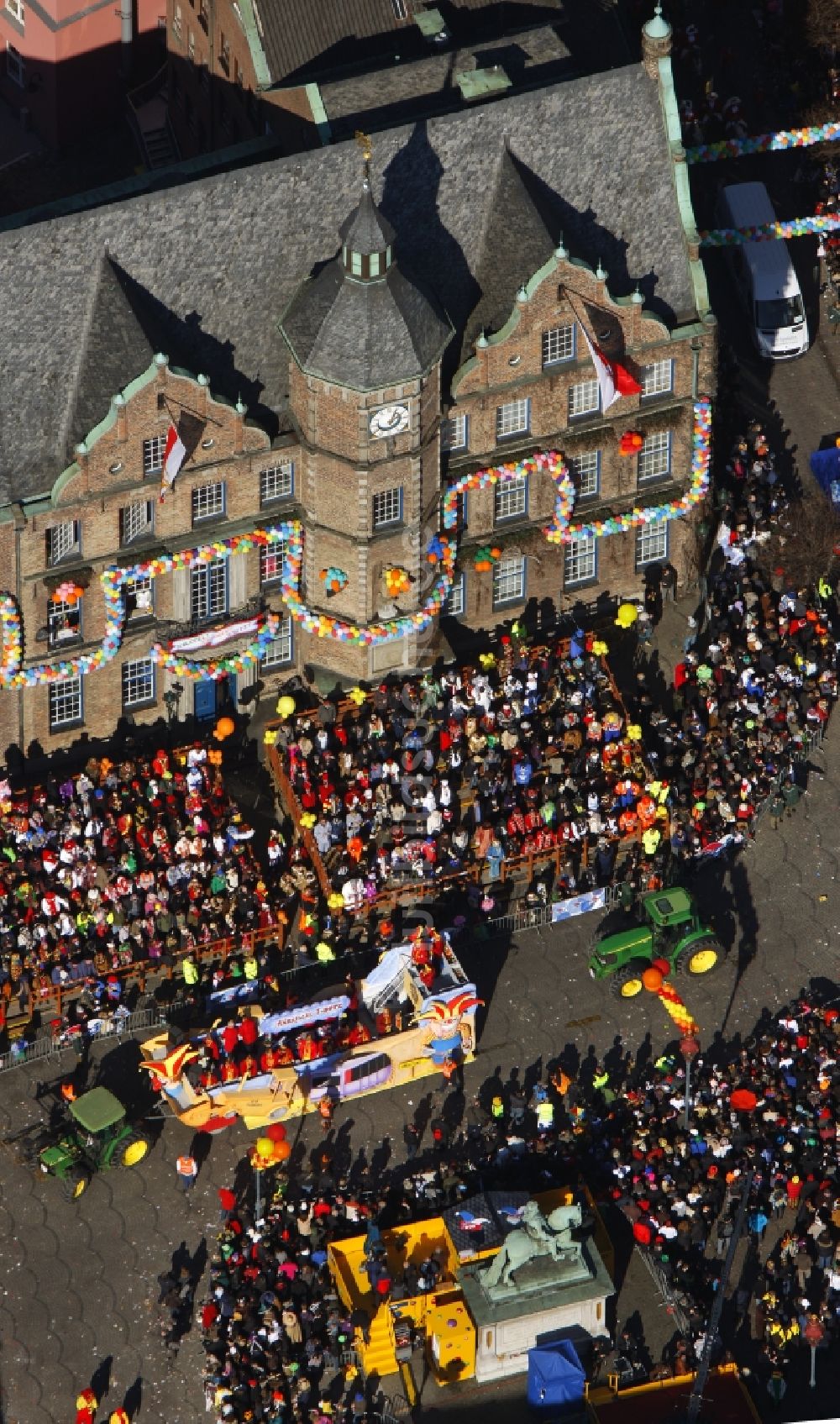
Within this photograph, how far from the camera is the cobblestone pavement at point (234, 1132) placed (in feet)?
320

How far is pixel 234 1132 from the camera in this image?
103m

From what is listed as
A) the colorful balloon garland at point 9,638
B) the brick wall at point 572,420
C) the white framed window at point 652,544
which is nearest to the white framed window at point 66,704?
the colorful balloon garland at point 9,638

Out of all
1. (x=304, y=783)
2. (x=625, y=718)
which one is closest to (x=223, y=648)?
(x=304, y=783)

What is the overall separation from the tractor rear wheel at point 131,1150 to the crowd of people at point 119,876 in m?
5.35

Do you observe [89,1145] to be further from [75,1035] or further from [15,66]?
[15,66]

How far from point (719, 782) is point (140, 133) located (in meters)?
38.1

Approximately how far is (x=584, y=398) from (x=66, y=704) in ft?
68.7

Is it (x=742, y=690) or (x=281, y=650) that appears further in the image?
(x=281, y=650)

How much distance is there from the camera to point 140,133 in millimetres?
128750

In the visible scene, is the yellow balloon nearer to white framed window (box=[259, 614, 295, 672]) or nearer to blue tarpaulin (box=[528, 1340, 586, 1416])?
white framed window (box=[259, 614, 295, 672])

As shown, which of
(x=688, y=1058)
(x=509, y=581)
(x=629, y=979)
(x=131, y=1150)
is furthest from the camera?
(x=509, y=581)

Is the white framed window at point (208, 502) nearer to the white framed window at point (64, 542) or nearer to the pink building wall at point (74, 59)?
the white framed window at point (64, 542)

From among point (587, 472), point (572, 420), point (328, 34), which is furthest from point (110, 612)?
point (328, 34)

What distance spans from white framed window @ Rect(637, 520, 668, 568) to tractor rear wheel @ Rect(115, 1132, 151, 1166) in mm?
30061
